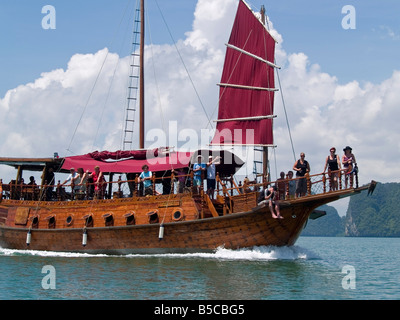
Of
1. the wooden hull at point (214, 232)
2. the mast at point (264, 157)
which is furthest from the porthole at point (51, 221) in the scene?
the mast at point (264, 157)

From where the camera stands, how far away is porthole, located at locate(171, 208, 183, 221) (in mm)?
18562

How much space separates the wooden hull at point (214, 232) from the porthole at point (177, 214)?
26 centimetres

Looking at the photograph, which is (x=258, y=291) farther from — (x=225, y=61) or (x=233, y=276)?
(x=225, y=61)

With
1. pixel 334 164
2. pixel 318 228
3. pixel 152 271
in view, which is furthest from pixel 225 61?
pixel 318 228

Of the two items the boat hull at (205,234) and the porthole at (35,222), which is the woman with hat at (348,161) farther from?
the porthole at (35,222)

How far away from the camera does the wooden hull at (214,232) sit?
688 inches

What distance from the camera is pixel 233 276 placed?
13977 millimetres

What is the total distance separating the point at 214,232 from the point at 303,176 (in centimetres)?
344

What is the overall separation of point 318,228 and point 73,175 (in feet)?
502

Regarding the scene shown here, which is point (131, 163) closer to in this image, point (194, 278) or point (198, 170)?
point (198, 170)

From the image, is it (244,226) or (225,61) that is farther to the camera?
(225,61)
